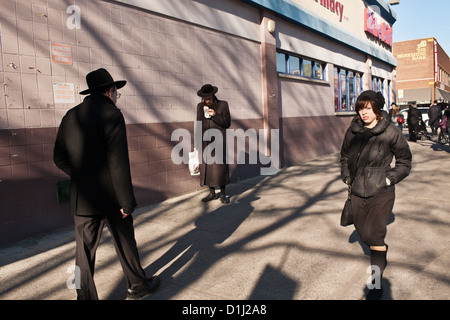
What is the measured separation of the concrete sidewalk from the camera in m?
3.31

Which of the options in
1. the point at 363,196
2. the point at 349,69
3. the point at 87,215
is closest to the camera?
the point at 87,215

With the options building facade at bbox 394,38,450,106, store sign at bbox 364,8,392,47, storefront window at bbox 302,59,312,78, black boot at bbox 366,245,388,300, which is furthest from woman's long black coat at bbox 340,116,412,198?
building facade at bbox 394,38,450,106

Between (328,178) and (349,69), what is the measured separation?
861cm

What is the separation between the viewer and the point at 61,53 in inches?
202

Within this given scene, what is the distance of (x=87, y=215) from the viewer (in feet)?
9.12

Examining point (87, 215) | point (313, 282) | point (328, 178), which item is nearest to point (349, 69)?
point (328, 178)

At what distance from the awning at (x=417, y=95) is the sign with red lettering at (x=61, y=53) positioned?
4202 centimetres

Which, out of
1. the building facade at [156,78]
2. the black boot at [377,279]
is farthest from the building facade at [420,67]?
the black boot at [377,279]

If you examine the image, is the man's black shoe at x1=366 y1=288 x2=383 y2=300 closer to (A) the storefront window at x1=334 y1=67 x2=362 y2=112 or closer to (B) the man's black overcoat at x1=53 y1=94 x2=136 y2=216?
(B) the man's black overcoat at x1=53 y1=94 x2=136 y2=216

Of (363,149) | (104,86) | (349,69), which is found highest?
(349,69)

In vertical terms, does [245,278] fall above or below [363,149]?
below

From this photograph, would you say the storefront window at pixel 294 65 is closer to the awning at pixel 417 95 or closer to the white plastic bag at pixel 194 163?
the white plastic bag at pixel 194 163

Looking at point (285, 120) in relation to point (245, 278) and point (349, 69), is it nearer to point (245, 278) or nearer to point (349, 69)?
point (349, 69)
